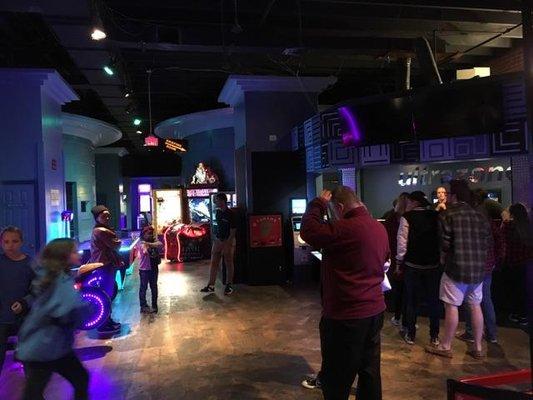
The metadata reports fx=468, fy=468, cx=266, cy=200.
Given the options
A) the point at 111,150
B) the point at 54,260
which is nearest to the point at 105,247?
the point at 54,260

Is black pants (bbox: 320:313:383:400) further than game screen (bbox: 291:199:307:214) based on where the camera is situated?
No

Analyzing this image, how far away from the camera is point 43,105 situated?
326 inches

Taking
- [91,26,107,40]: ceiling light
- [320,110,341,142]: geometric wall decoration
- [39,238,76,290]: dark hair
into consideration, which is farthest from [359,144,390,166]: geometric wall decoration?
[39,238,76,290]: dark hair

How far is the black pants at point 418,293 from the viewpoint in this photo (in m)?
4.72

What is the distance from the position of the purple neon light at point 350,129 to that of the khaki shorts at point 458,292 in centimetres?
278

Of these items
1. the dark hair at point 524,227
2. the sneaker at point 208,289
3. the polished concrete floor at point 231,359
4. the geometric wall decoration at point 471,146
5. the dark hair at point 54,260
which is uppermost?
the geometric wall decoration at point 471,146

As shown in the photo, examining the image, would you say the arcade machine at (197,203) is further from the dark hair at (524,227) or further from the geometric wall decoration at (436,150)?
the dark hair at (524,227)

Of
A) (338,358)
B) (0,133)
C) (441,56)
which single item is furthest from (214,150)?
(338,358)

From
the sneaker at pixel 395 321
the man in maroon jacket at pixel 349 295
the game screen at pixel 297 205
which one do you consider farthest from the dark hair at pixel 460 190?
the game screen at pixel 297 205

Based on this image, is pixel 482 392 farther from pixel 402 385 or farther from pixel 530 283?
pixel 402 385

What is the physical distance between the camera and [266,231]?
8.20 m

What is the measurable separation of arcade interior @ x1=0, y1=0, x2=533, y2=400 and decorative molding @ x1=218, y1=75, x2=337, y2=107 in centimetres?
3

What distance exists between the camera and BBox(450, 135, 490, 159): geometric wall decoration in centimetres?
568

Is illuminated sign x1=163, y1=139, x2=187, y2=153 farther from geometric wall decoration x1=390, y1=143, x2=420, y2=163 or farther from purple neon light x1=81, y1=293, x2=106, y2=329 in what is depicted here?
purple neon light x1=81, y1=293, x2=106, y2=329
